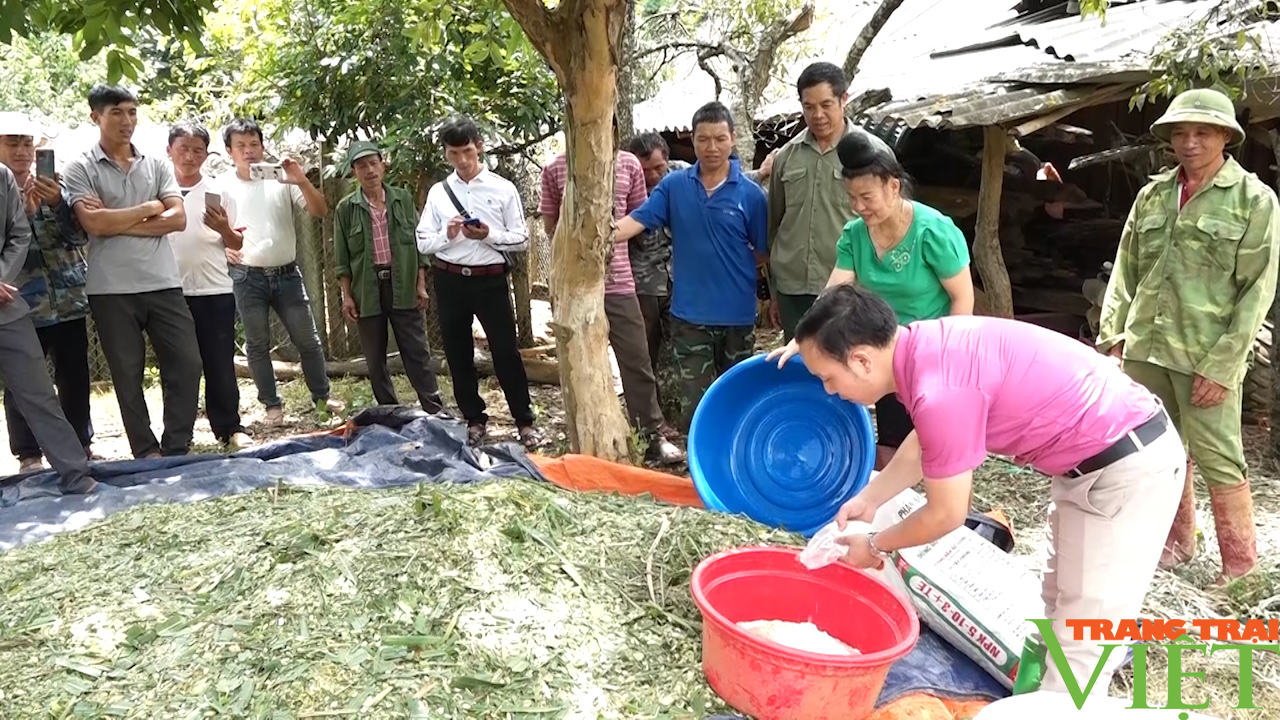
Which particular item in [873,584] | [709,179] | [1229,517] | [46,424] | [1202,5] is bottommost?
[1229,517]

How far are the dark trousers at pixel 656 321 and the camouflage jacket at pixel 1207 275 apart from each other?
2.11 metres

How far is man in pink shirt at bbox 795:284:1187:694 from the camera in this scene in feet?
5.56

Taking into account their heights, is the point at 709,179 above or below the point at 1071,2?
below

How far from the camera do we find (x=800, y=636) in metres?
2.13

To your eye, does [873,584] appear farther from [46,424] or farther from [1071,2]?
[1071,2]

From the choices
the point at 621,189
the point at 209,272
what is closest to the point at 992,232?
the point at 621,189

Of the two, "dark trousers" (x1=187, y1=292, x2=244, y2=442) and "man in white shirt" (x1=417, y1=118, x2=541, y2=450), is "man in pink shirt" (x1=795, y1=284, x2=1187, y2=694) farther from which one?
"dark trousers" (x1=187, y1=292, x2=244, y2=442)

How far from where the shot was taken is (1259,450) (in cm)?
408

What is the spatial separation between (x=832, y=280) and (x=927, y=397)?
131 centimetres

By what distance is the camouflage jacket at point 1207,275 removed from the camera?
2672mm

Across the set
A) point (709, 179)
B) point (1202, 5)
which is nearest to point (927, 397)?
point (709, 179)

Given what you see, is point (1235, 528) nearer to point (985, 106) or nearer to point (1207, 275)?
point (1207, 275)

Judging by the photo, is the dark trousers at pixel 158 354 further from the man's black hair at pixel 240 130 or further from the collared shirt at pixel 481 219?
the collared shirt at pixel 481 219

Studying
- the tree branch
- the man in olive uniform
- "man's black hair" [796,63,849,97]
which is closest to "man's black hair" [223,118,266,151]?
the man in olive uniform
